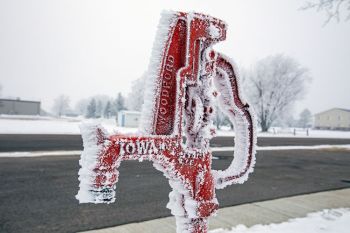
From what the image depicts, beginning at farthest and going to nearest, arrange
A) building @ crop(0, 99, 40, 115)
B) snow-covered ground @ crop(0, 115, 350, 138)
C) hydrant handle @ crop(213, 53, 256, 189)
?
building @ crop(0, 99, 40, 115) < snow-covered ground @ crop(0, 115, 350, 138) < hydrant handle @ crop(213, 53, 256, 189)

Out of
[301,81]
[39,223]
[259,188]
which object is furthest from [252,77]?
[39,223]

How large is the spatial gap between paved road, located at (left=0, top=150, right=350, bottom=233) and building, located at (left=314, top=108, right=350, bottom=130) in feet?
281

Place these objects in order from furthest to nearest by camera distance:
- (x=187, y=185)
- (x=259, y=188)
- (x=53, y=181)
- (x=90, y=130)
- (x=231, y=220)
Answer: (x=259, y=188)
(x=53, y=181)
(x=231, y=220)
(x=187, y=185)
(x=90, y=130)

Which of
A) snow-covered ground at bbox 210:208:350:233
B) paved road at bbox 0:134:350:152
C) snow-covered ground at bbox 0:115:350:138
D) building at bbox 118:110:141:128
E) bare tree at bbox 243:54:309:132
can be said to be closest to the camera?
snow-covered ground at bbox 210:208:350:233

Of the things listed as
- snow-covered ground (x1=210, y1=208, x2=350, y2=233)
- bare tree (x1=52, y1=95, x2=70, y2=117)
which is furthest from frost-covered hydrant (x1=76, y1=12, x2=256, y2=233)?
bare tree (x1=52, y1=95, x2=70, y2=117)

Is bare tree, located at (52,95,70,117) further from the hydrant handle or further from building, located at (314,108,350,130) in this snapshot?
the hydrant handle

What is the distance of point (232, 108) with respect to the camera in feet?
5.36

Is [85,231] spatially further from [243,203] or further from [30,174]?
[30,174]

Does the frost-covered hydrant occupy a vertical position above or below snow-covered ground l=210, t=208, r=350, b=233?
above

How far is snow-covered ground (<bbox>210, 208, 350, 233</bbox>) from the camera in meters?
4.14

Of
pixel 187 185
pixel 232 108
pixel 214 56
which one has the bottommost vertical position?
pixel 187 185

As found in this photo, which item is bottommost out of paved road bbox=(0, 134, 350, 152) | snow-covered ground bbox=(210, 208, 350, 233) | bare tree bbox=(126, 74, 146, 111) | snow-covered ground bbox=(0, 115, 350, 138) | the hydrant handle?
snow-covered ground bbox=(210, 208, 350, 233)

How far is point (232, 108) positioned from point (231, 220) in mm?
3294

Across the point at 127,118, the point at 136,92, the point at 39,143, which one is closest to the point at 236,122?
the point at 39,143
